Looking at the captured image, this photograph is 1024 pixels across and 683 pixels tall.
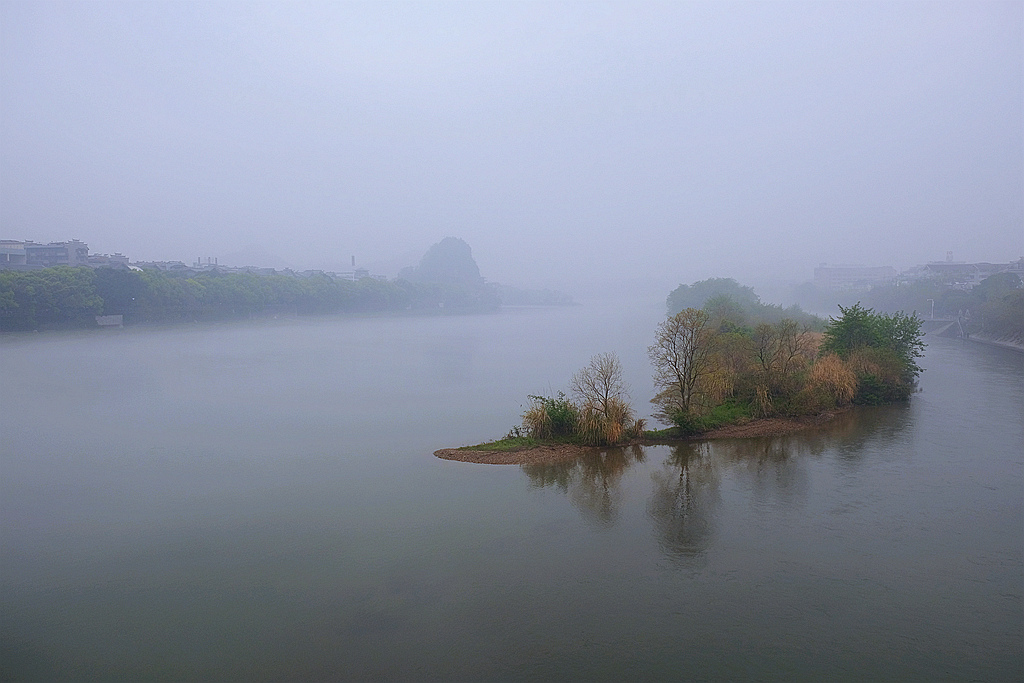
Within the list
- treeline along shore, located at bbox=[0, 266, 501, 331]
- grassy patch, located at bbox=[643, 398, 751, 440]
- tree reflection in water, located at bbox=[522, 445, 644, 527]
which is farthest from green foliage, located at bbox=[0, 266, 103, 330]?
grassy patch, located at bbox=[643, 398, 751, 440]

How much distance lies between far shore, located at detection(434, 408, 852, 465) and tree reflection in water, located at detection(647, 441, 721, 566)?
0.82 metres

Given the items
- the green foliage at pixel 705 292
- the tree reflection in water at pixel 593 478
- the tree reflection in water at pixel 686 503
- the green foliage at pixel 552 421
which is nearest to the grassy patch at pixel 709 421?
the tree reflection in water at pixel 686 503

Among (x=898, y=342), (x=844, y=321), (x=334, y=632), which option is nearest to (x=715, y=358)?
(x=844, y=321)

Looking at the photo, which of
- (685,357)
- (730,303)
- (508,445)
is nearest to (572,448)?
(508,445)

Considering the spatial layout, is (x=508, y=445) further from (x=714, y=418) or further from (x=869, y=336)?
(x=869, y=336)

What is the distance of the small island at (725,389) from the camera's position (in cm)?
1416

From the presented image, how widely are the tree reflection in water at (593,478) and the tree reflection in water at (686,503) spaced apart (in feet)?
2.26

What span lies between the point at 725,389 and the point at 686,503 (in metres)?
7.36

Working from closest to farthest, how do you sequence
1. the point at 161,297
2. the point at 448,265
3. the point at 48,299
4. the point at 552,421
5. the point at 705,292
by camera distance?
the point at 552,421, the point at 48,299, the point at 161,297, the point at 705,292, the point at 448,265

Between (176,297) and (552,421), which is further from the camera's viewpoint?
(176,297)

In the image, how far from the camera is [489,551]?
29.5 ft

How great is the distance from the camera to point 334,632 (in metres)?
6.97

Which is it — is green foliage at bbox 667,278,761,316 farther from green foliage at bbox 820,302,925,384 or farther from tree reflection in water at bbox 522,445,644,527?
tree reflection in water at bbox 522,445,644,527

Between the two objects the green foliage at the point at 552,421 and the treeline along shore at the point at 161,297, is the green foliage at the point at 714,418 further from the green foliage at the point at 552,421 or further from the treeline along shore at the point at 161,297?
the treeline along shore at the point at 161,297
